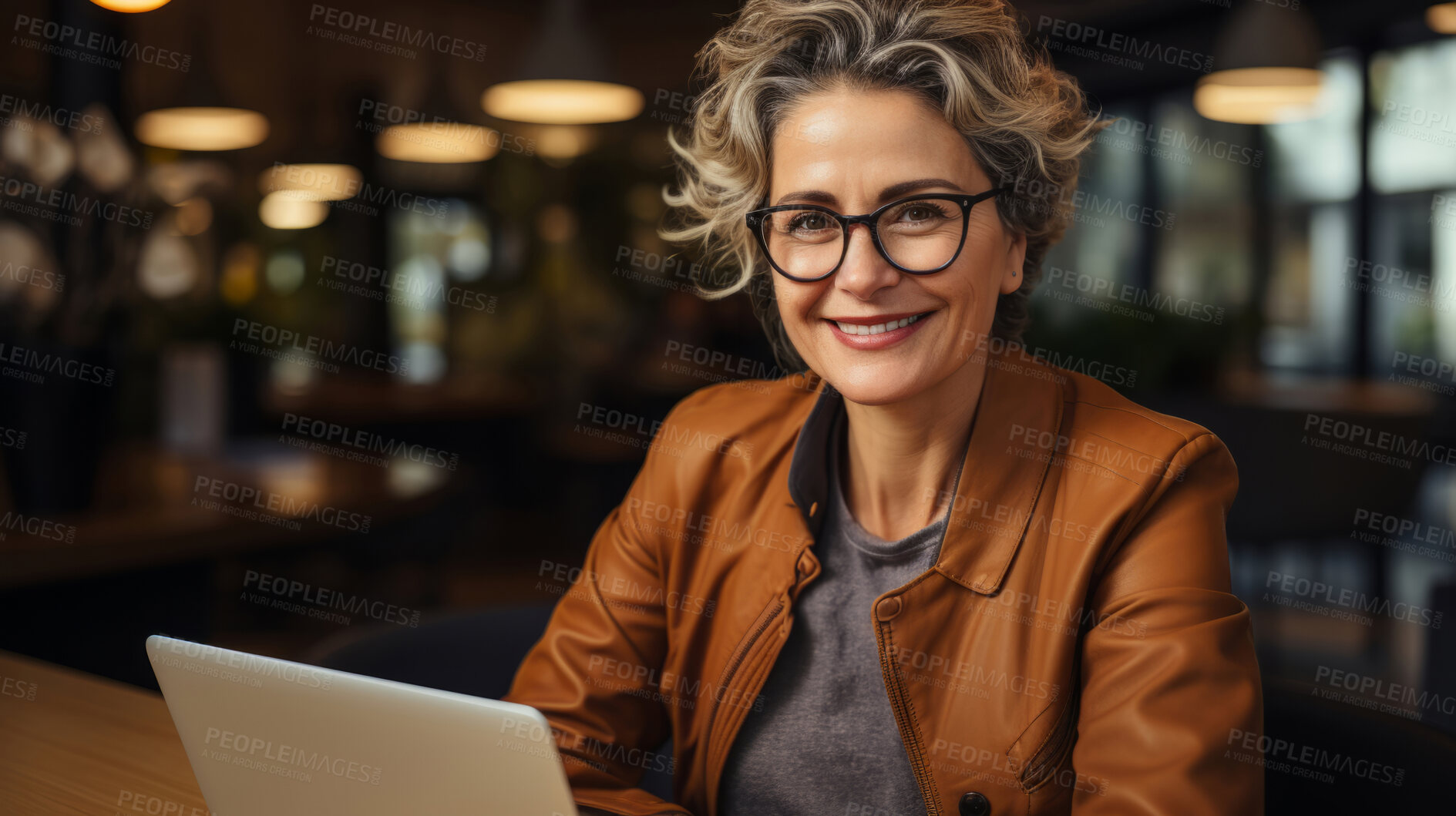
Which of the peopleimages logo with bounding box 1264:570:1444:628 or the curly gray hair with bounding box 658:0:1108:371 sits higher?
the curly gray hair with bounding box 658:0:1108:371

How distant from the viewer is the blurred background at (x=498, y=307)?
8.13ft

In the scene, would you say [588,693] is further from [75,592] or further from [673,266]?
[673,266]

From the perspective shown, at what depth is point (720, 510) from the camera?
1478 mm

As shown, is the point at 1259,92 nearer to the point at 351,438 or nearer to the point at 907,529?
the point at 907,529

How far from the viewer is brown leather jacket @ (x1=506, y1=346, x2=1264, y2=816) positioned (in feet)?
3.51

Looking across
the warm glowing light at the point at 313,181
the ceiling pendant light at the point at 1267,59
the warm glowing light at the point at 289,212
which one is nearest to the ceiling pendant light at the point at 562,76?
the ceiling pendant light at the point at 1267,59

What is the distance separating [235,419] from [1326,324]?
6271 mm

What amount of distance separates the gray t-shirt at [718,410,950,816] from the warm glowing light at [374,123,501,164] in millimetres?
4710

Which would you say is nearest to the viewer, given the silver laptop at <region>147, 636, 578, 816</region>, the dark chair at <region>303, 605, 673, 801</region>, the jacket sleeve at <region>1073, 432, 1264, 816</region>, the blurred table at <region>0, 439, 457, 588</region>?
the silver laptop at <region>147, 636, 578, 816</region>

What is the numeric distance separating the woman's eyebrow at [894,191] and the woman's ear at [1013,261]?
15cm

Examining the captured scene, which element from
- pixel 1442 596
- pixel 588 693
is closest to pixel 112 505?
pixel 588 693

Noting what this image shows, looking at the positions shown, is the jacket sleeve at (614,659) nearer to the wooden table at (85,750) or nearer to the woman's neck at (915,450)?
the woman's neck at (915,450)

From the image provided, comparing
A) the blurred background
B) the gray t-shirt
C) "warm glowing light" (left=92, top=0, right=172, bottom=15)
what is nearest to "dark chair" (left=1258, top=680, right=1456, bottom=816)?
the blurred background

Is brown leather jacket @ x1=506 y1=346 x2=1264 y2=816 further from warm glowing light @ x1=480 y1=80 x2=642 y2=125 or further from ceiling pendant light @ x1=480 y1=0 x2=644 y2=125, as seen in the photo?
warm glowing light @ x1=480 y1=80 x2=642 y2=125
